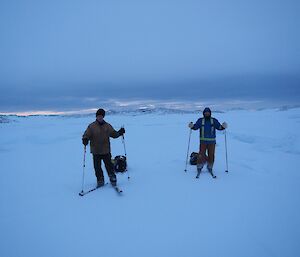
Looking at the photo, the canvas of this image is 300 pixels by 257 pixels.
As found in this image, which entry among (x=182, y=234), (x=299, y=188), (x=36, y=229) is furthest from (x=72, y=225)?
(x=299, y=188)

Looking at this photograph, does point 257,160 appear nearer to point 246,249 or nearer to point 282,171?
point 282,171

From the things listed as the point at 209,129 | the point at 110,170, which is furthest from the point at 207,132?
the point at 110,170

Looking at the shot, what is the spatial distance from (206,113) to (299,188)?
133 inches

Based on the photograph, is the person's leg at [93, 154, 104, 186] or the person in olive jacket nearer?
the person in olive jacket

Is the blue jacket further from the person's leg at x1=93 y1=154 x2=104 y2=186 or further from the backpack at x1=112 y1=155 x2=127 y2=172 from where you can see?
the person's leg at x1=93 y1=154 x2=104 y2=186

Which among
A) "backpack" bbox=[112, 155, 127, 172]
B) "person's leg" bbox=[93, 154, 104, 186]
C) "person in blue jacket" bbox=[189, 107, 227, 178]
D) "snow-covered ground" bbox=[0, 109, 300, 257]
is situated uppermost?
"person in blue jacket" bbox=[189, 107, 227, 178]

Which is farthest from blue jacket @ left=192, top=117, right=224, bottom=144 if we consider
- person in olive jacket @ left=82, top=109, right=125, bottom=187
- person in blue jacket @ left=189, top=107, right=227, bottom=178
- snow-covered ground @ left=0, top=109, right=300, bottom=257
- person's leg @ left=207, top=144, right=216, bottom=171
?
person in olive jacket @ left=82, top=109, right=125, bottom=187

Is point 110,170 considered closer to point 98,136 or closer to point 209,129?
point 98,136

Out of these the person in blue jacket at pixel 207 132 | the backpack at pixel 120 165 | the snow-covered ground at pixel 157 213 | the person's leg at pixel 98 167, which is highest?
the person in blue jacket at pixel 207 132

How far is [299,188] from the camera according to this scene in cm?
698

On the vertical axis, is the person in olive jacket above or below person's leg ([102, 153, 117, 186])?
above

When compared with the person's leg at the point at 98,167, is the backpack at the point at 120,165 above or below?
below

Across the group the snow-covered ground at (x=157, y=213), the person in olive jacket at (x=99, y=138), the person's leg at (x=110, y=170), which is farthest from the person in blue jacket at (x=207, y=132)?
the person in olive jacket at (x=99, y=138)

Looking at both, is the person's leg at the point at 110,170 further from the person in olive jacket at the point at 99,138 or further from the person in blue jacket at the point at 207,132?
the person in blue jacket at the point at 207,132
